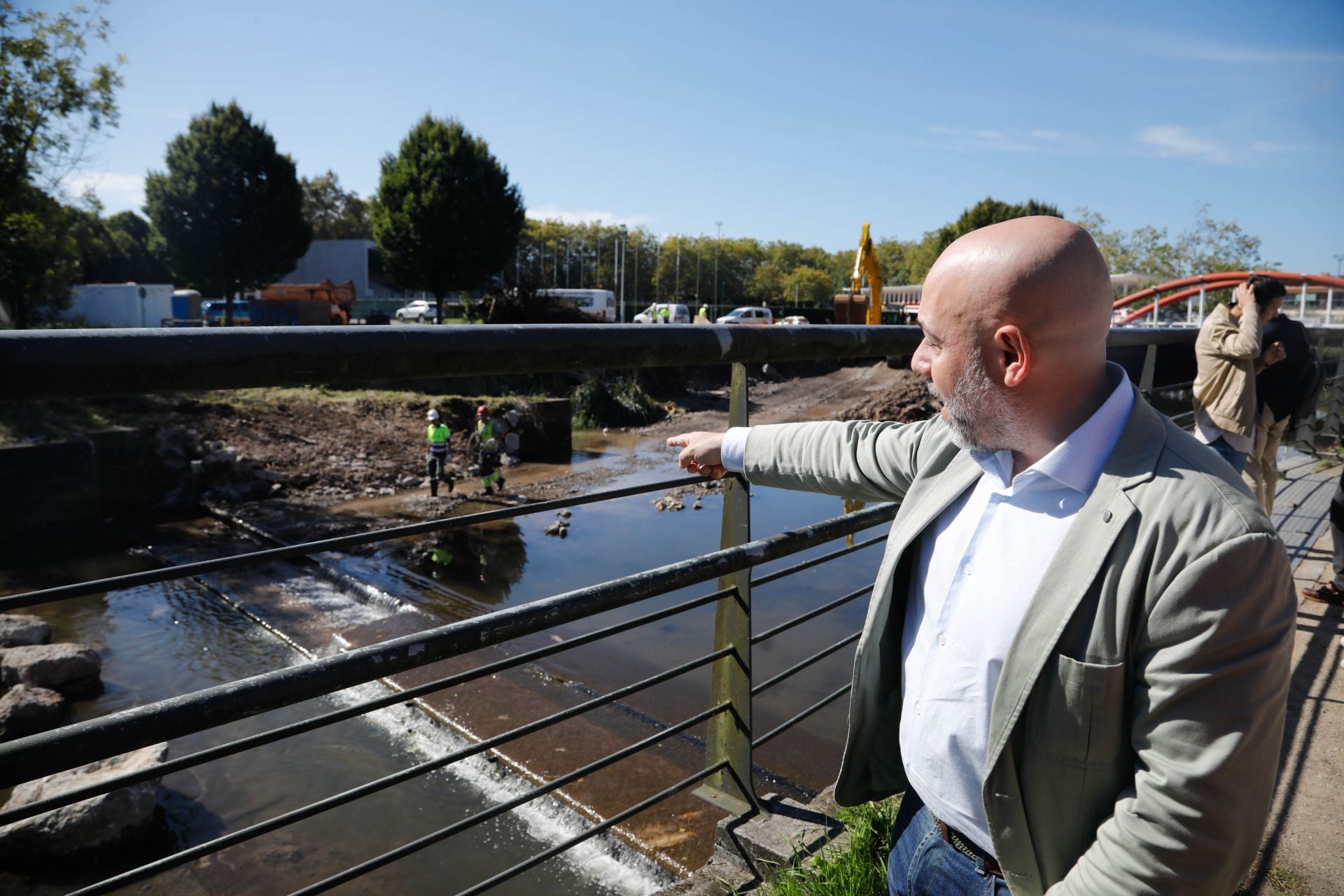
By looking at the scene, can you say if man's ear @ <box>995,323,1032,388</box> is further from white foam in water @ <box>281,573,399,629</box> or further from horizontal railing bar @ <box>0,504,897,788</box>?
white foam in water @ <box>281,573,399,629</box>

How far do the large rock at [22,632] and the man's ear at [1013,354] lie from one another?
9.91m

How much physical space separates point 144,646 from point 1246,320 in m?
10.3

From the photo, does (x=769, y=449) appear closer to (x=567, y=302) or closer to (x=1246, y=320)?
(x=1246, y=320)

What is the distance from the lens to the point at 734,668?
7.36 ft

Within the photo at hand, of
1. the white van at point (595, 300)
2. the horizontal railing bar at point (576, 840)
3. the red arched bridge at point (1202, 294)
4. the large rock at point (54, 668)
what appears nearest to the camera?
the horizontal railing bar at point (576, 840)

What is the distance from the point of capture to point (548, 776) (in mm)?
5453

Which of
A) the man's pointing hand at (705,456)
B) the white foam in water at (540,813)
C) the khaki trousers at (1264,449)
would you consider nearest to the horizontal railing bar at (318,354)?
the man's pointing hand at (705,456)

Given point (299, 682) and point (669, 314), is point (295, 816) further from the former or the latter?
point (669, 314)

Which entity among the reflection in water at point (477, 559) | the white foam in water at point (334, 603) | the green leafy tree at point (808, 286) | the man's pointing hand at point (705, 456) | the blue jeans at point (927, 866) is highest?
the green leafy tree at point (808, 286)

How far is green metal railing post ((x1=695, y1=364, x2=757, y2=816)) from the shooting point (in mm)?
2107

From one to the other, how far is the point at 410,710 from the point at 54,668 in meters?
3.40

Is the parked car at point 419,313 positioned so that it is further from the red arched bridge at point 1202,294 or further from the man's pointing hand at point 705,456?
the man's pointing hand at point 705,456

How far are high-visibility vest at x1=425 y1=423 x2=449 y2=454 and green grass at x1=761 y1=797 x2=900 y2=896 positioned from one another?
548 inches

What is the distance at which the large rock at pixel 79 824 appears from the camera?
16.4ft
